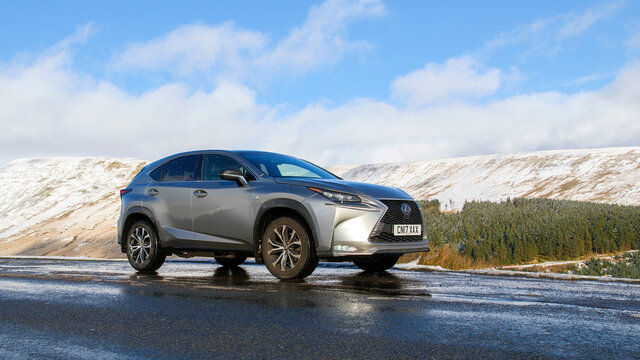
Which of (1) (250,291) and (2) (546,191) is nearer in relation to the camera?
(1) (250,291)

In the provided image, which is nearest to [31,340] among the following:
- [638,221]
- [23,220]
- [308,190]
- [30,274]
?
[308,190]

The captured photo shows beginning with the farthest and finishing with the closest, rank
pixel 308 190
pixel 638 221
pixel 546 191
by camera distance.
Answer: pixel 546 191 → pixel 638 221 → pixel 308 190

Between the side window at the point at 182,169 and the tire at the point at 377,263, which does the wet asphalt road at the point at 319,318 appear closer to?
the tire at the point at 377,263

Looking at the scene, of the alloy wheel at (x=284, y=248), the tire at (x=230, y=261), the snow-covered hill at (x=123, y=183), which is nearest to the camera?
the alloy wheel at (x=284, y=248)

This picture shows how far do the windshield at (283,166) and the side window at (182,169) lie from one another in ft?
2.93

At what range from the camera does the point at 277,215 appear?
735 cm

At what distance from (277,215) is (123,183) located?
52476mm

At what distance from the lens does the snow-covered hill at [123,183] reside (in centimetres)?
3934

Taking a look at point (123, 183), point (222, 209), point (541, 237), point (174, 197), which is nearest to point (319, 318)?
point (222, 209)

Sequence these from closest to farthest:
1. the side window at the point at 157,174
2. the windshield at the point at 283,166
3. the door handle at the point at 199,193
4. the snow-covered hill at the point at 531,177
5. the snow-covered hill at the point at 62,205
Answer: the windshield at the point at 283,166 < the door handle at the point at 199,193 < the side window at the point at 157,174 < the snow-covered hill at the point at 531,177 < the snow-covered hill at the point at 62,205

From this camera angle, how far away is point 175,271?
8.87 metres

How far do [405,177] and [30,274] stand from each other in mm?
53597

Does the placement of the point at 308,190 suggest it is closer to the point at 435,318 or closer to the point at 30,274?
the point at 435,318

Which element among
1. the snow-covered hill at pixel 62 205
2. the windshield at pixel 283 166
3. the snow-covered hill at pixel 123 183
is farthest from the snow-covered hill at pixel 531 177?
the snow-covered hill at pixel 62 205
